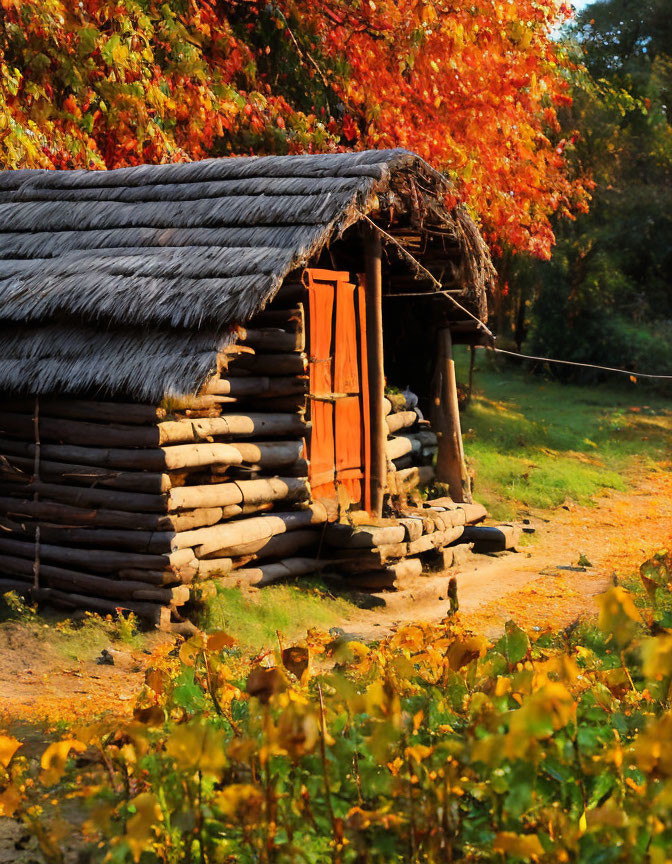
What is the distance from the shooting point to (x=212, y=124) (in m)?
14.3

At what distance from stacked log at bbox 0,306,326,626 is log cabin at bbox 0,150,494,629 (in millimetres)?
19

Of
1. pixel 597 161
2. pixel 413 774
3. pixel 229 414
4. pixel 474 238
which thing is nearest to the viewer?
pixel 413 774

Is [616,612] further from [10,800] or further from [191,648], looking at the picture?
[10,800]

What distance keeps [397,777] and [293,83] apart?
15.3 m

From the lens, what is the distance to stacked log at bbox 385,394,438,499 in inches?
470

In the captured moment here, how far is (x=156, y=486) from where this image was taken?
8.12 m

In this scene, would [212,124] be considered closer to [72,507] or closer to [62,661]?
[72,507]

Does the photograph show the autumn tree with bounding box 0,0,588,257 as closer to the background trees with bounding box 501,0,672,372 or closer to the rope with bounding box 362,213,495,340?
the rope with bounding box 362,213,495,340

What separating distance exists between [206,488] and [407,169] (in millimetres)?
3928

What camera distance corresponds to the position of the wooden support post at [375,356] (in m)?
10.5

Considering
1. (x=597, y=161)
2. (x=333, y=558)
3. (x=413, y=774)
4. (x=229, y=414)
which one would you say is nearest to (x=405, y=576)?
(x=333, y=558)

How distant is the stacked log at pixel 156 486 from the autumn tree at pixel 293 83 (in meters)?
4.94

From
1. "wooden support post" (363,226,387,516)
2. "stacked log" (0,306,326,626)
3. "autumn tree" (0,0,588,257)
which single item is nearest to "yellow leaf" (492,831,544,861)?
"stacked log" (0,306,326,626)

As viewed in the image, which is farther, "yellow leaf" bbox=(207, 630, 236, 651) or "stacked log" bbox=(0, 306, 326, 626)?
"stacked log" bbox=(0, 306, 326, 626)
